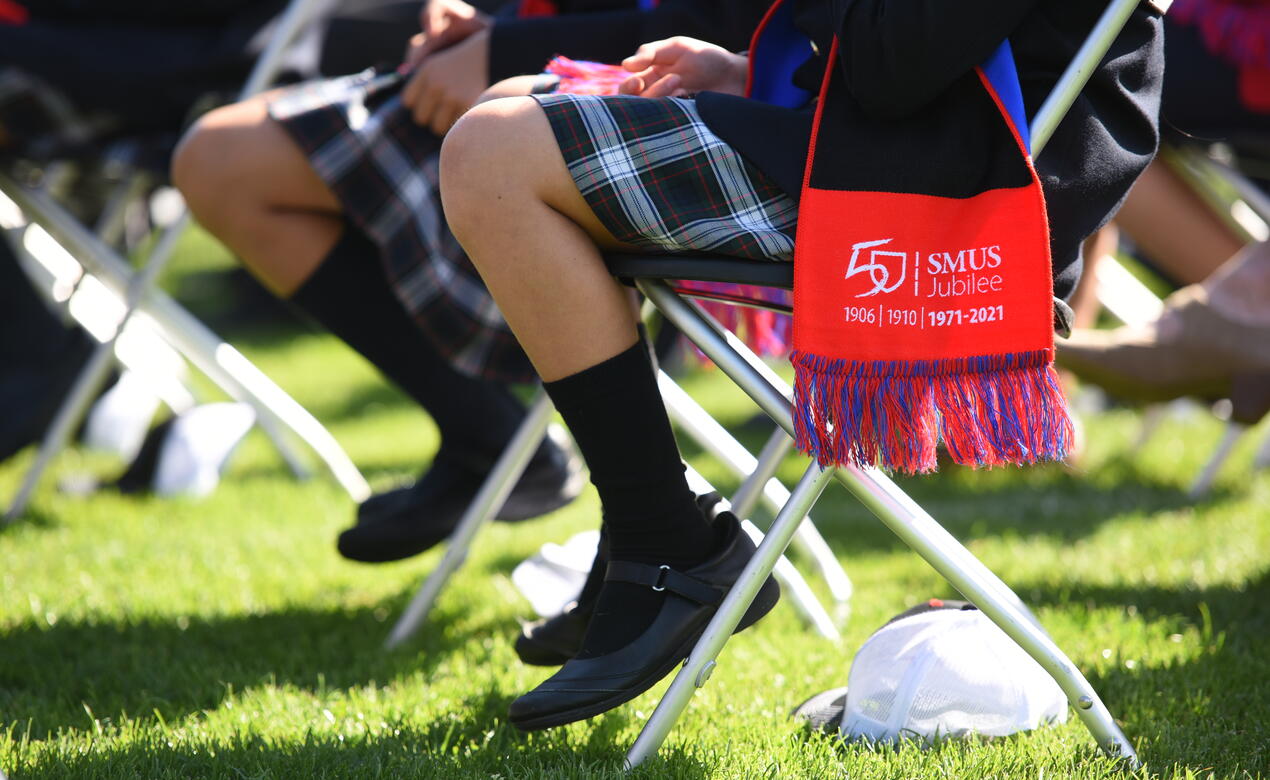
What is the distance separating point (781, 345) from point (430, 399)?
0.57m

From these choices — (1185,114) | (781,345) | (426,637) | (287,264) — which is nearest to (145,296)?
(287,264)

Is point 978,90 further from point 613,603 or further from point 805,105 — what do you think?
point 613,603

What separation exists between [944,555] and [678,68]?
2.21 ft

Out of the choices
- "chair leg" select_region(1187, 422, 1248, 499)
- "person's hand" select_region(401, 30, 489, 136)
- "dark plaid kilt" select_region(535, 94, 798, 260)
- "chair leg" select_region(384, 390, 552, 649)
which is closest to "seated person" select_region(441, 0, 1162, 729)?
"dark plaid kilt" select_region(535, 94, 798, 260)

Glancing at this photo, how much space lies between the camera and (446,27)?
1.81m

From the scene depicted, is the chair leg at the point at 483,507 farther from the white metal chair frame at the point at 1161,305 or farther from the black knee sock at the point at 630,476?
the white metal chair frame at the point at 1161,305

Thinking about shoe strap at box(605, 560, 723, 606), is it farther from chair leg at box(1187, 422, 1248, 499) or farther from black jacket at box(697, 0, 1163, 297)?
chair leg at box(1187, 422, 1248, 499)

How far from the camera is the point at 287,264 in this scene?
1.86 metres

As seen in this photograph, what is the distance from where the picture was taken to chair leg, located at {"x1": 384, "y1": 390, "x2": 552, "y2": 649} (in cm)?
168

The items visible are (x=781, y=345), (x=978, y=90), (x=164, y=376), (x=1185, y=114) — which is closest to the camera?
(x=978, y=90)

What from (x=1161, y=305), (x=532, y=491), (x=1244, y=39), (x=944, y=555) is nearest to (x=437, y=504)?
(x=532, y=491)

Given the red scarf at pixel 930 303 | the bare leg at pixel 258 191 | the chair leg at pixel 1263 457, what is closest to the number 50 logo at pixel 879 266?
the red scarf at pixel 930 303

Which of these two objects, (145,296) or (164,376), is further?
(164,376)

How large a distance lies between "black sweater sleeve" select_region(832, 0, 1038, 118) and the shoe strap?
54 centimetres
